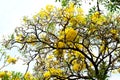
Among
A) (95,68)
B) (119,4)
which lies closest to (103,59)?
(95,68)

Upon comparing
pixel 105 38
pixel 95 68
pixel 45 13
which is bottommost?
pixel 95 68

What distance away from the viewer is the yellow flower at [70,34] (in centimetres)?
2408

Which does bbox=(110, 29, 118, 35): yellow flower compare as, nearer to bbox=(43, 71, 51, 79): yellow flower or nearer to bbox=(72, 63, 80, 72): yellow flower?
bbox=(72, 63, 80, 72): yellow flower

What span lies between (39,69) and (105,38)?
15.5 feet

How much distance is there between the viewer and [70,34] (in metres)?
24.4

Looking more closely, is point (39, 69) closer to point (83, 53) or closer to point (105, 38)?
point (83, 53)

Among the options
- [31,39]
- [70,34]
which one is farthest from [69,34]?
[31,39]

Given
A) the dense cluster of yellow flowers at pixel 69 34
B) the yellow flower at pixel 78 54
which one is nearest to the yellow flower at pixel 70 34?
the dense cluster of yellow flowers at pixel 69 34

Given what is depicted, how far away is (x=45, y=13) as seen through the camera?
973 inches

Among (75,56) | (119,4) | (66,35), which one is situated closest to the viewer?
(119,4)

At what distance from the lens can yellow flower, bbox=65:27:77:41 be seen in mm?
24084

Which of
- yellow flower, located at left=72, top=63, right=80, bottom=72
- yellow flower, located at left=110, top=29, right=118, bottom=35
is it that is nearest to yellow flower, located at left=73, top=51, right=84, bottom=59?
yellow flower, located at left=72, top=63, right=80, bottom=72

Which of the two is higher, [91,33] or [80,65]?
[91,33]

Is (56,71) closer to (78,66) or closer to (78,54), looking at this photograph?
(78,66)
